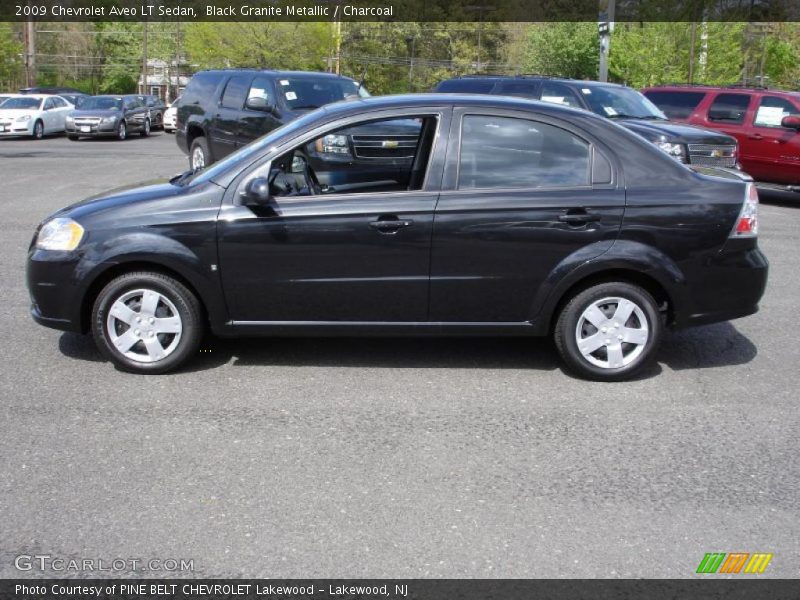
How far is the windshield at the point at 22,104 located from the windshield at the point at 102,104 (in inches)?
56.6

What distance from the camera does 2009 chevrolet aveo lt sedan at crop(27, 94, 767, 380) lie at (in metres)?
5.42

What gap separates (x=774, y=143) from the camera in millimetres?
14602

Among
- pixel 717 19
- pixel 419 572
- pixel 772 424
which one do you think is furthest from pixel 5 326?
pixel 717 19

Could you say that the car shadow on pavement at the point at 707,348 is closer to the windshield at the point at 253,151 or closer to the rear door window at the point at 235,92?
the windshield at the point at 253,151

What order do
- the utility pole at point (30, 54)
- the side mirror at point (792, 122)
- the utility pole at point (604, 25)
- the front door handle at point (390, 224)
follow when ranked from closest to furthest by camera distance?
the front door handle at point (390, 224)
the side mirror at point (792, 122)
the utility pole at point (604, 25)
the utility pole at point (30, 54)

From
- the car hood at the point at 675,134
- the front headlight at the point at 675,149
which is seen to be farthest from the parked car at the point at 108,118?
the front headlight at the point at 675,149

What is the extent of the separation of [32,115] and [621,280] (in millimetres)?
26455

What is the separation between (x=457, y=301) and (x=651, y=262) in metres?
1.23

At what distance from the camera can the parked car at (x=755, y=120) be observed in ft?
47.5

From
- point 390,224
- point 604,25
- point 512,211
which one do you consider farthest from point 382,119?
point 604,25

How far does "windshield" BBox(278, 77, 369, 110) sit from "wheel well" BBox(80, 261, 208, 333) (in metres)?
8.47

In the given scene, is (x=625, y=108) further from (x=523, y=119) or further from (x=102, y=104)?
(x=102, y=104)

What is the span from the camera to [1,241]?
31.7ft

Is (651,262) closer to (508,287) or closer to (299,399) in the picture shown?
(508,287)
